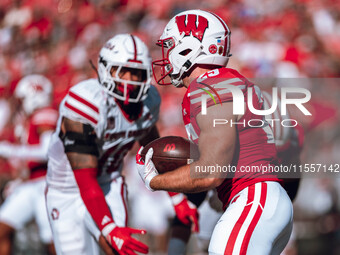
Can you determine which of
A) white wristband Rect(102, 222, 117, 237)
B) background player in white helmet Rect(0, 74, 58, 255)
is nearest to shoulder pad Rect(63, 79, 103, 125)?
white wristband Rect(102, 222, 117, 237)

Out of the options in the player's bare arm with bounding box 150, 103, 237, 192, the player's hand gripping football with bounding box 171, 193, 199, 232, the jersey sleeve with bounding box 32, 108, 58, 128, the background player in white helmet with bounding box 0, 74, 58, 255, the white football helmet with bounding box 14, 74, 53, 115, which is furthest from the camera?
the white football helmet with bounding box 14, 74, 53, 115

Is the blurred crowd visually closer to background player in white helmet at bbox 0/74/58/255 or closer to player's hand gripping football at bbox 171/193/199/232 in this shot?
background player in white helmet at bbox 0/74/58/255

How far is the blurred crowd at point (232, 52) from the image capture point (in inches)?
291

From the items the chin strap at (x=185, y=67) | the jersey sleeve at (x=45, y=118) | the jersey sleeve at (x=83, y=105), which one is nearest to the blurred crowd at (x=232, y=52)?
the jersey sleeve at (x=45, y=118)

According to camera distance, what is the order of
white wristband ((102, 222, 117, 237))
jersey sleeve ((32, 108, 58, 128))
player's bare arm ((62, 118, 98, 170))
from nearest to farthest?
white wristband ((102, 222, 117, 237))
player's bare arm ((62, 118, 98, 170))
jersey sleeve ((32, 108, 58, 128))

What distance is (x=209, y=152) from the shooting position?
2707 millimetres

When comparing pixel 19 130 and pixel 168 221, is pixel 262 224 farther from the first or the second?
pixel 168 221

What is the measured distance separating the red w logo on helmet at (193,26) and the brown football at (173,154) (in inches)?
23.0

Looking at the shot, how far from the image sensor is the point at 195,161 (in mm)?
2803

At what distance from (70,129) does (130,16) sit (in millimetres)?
7533

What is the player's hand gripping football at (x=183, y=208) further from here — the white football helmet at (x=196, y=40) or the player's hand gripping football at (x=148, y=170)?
the white football helmet at (x=196, y=40)

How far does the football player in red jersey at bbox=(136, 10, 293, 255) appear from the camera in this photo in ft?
9.08


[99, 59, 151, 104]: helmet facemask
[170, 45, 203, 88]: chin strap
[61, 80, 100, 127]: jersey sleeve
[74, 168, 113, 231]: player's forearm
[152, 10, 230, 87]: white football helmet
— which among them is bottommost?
[74, 168, 113, 231]: player's forearm

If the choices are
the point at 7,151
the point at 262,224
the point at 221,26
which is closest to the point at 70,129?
the point at 221,26
